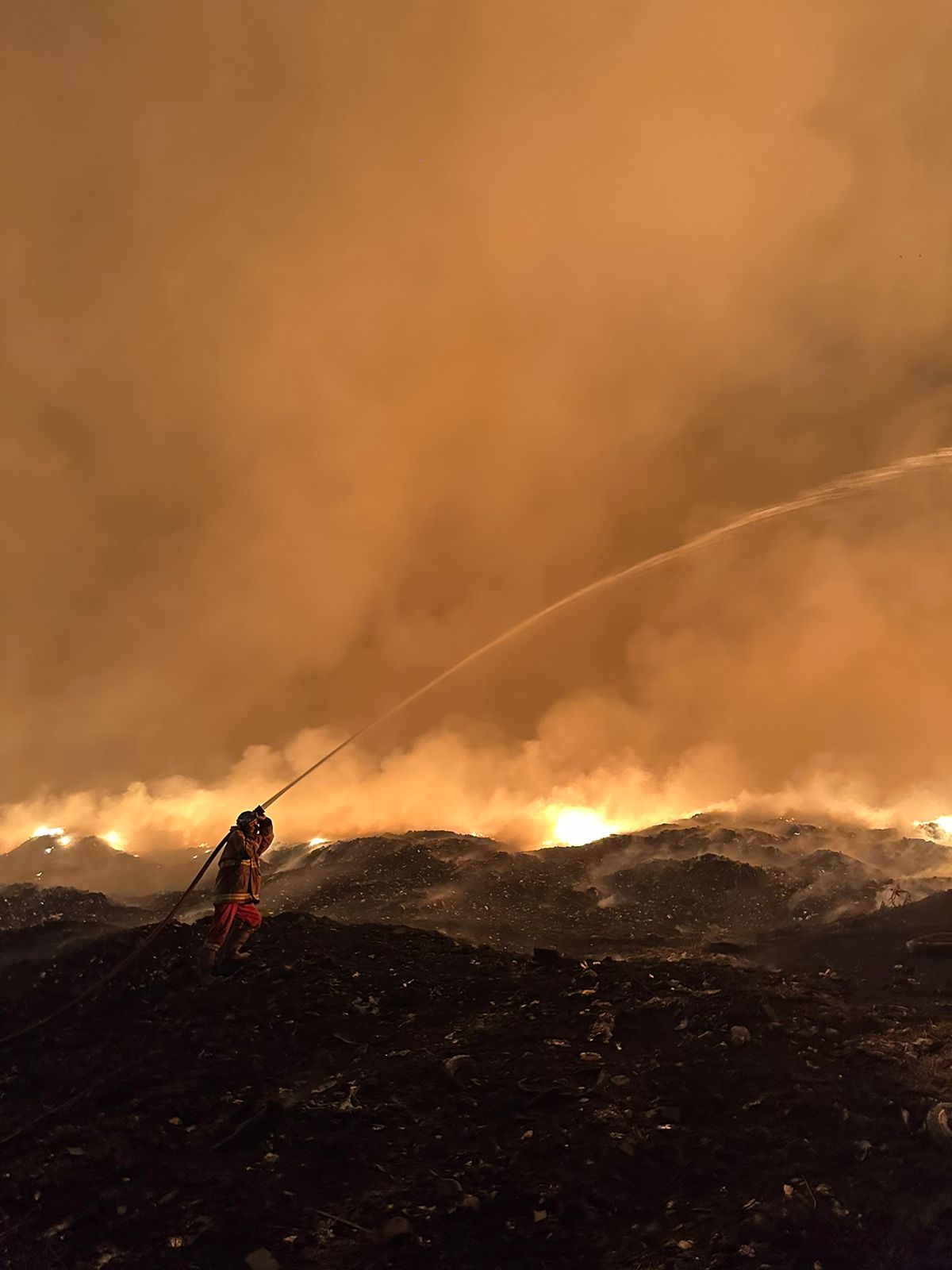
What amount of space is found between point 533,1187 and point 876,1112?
441cm

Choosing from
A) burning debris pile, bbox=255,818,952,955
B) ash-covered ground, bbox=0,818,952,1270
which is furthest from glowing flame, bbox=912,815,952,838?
ash-covered ground, bbox=0,818,952,1270

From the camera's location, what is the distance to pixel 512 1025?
12648mm

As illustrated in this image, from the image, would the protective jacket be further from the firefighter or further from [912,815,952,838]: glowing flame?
[912,815,952,838]: glowing flame

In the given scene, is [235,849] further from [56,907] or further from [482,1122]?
[56,907]

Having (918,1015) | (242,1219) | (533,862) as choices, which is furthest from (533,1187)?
(533,862)

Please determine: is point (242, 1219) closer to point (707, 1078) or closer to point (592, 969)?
point (707, 1078)

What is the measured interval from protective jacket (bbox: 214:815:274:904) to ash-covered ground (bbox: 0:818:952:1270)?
5.52ft

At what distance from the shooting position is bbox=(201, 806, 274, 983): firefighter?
15.6 metres

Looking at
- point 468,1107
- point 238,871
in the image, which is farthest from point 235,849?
point 468,1107

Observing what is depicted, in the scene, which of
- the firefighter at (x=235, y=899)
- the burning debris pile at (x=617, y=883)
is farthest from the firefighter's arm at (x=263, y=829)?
the burning debris pile at (x=617, y=883)

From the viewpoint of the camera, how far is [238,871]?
51.4 feet

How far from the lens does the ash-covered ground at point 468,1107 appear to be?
729cm

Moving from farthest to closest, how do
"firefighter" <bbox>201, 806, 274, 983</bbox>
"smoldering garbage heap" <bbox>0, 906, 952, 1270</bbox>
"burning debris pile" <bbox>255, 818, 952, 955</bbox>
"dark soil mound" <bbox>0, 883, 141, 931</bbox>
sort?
1. "dark soil mound" <bbox>0, 883, 141, 931</bbox>
2. "burning debris pile" <bbox>255, 818, 952, 955</bbox>
3. "firefighter" <bbox>201, 806, 274, 983</bbox>
4. "smoldering garbage heap" <bbox>0, 906, 952, 1270</bbox>

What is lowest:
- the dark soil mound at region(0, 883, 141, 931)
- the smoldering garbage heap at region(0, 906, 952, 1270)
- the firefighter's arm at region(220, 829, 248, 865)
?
the smoldering garbage heap at region(0, 906, 952, 1270)
